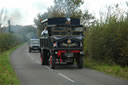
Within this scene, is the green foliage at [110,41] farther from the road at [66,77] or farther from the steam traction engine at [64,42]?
the road at [66,77]

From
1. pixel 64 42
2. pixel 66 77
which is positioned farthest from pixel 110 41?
pixel 66 77

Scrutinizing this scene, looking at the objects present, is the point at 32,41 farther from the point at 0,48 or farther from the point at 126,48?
the point at 126,48

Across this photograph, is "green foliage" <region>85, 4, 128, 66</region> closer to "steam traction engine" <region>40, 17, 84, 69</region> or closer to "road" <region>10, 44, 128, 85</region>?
"steam traction engine" <region>40, 17, 84, 69</region>

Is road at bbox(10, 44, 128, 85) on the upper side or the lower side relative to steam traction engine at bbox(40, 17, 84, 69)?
lower

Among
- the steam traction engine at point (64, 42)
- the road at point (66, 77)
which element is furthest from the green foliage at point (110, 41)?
the road at point (66, 77)

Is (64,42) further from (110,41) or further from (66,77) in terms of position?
(66,77)

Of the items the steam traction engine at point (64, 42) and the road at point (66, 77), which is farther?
the steam traction engine at point (64, 42)

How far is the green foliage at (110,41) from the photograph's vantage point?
2053 centimetres

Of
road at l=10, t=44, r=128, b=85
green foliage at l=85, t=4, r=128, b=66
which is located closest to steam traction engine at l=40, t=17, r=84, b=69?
road at l=10, t=44, r=128, b=85

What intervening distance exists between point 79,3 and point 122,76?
24553mm

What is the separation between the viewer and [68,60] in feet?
69.5

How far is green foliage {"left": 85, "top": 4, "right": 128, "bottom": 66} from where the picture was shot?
20.5 meters

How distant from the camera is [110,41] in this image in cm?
2158

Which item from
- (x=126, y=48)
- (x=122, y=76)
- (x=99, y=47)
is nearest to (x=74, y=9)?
(x=99, y=47)
